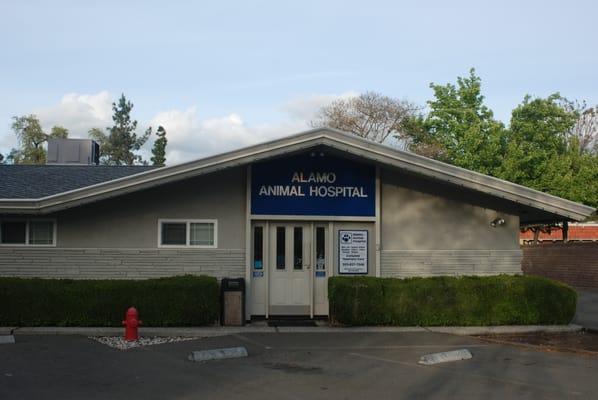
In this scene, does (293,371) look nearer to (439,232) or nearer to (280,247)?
(280,247)

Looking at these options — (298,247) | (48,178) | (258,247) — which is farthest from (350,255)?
(48,178)

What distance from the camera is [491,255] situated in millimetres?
16016

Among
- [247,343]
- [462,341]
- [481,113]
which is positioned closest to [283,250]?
[247,343]

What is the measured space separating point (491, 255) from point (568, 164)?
19.5m

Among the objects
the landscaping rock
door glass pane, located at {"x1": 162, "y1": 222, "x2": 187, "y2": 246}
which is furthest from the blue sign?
the landscaping rock

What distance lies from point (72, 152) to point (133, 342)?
12.6m

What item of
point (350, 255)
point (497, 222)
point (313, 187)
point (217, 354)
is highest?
point (313, 187)

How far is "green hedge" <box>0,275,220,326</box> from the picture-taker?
44.8ft

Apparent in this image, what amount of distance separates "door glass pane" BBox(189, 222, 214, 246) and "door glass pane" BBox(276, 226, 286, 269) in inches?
56.7

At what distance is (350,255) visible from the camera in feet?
51.7

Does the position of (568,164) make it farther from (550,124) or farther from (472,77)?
(472,77)

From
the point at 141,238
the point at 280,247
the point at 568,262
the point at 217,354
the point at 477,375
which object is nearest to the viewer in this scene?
the point at 477,375

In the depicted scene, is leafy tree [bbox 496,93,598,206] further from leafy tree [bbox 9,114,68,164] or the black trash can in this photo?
leafy tree [bbox 9,114,68,164]

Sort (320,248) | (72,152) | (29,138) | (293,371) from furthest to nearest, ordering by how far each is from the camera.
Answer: (29,138), (72,152), (320,248), (293,371)
